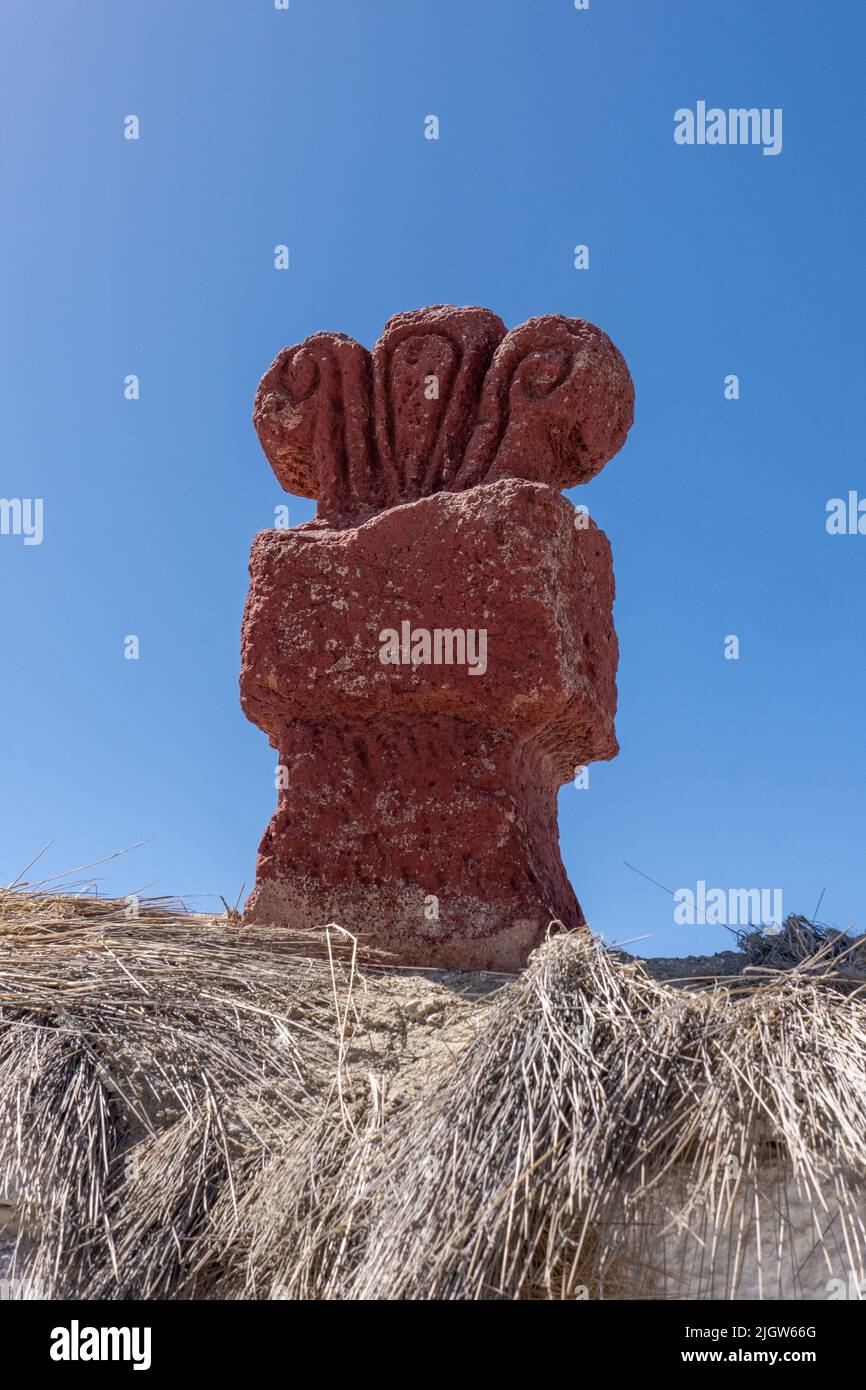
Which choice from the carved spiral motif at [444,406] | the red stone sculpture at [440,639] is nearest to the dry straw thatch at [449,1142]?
the red stone sculpture at [440,639]

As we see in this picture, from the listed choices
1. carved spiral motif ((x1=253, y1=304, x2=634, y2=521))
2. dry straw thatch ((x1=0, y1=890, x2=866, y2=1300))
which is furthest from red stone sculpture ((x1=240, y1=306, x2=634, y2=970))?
dry straw thatch ((x1=0, y1=890, x2=866, y2=1300))

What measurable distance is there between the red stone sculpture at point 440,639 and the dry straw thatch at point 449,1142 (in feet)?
2.94

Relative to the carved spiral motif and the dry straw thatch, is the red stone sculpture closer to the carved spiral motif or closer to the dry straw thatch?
the carved spiral motif

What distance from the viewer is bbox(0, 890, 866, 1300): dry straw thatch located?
2297mm

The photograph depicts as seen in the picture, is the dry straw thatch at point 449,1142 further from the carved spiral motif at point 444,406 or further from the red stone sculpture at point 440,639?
the carved spiral motif at point 444,406

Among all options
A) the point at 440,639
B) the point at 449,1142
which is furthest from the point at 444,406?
the point at 449,1142

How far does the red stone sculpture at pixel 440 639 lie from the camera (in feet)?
13.5

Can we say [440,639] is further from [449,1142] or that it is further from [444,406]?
[449,1142]

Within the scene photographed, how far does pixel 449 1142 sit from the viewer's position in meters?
2.44

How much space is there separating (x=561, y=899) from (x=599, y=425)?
5.66 ft

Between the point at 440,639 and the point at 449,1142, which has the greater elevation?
the point at 440,639

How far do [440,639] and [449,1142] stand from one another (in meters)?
2.06

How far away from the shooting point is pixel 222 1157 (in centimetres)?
272

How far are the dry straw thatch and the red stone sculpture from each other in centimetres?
90
